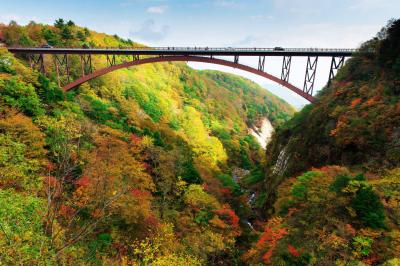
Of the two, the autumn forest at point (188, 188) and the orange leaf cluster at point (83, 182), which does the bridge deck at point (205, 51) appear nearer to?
the autumn forest at point (188, 188)

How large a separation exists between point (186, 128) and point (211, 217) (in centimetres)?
4264

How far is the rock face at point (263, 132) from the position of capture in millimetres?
118037

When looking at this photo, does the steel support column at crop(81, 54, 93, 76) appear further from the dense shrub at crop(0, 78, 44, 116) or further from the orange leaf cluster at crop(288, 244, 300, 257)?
the orange leaf cluster at crop(288, 244, 300, 257)

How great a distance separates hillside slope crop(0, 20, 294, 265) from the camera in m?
12.8

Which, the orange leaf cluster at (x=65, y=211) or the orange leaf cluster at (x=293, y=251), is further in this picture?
the orange leaf cluster at (x=65, y=211)

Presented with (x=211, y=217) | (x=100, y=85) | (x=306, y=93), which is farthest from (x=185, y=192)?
(x=100, y=85)

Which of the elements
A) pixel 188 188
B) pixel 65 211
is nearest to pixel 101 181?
pixel 65 211

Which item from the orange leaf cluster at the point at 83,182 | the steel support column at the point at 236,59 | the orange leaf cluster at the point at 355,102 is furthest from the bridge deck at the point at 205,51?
the orange leaf cluster at the point at 83,182

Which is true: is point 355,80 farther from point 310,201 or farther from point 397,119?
point 310,201

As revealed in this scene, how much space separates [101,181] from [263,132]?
112 meters

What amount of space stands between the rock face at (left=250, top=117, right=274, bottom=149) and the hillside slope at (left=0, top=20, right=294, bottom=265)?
5091 centimetres

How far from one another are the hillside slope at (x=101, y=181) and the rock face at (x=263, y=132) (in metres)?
50.9

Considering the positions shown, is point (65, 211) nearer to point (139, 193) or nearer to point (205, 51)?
point (139, 193)

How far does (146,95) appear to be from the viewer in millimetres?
68688
